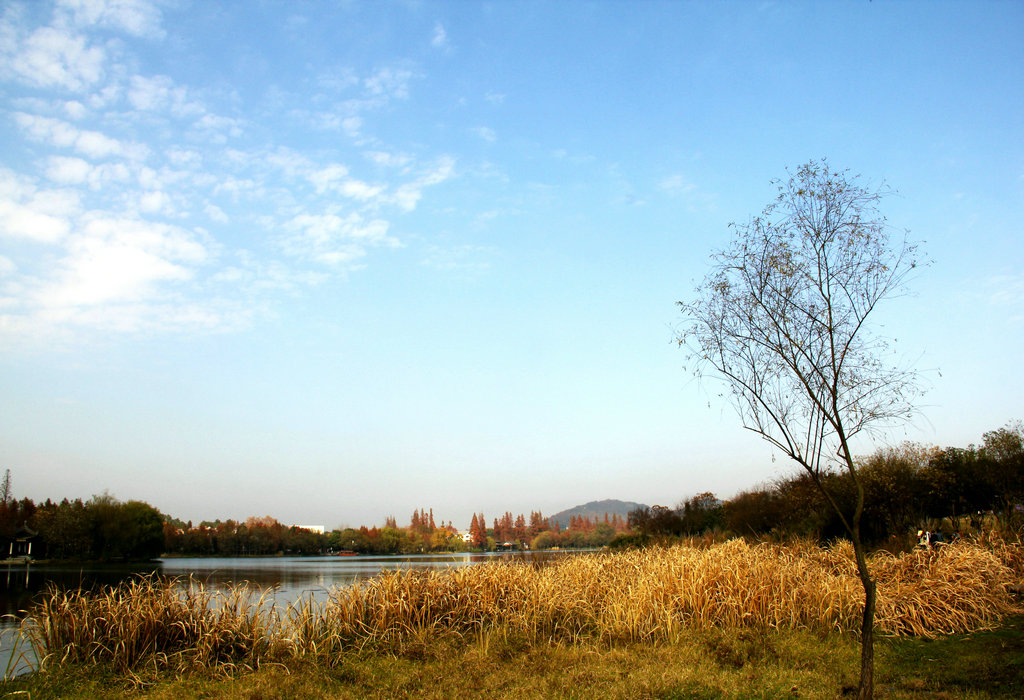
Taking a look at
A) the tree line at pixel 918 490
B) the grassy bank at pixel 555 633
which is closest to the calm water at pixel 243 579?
the grassy bank at pixel 555 633

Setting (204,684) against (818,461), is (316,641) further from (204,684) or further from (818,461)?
(818,461)

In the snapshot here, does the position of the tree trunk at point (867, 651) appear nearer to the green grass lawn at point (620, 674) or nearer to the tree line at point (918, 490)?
the green grass lawn at point (620, 674)

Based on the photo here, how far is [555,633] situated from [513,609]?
672 mm

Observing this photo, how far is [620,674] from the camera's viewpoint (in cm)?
657

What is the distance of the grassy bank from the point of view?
246 inches

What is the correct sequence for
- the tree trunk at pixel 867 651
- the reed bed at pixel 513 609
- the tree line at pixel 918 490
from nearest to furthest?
the tree trunk at pixel 867 651 < the reed bed at pixel 513 609 < the tree line at pixel 918 490

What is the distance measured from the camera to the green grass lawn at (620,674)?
5.91 meters

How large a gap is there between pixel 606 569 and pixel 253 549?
88.5 m

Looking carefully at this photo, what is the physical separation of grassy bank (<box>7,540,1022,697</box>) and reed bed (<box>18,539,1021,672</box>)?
26 mm

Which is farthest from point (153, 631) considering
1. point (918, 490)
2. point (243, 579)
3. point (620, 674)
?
point (918, 490)

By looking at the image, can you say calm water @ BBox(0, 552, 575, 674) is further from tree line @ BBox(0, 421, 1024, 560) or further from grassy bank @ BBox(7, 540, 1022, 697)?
tree line @ BBox(0, 421, 1024, 560)

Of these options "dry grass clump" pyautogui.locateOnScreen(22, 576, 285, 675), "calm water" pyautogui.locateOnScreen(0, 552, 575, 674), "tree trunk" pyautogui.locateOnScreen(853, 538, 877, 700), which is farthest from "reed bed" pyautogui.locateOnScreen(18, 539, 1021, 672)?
"tree trunk" pyautogui.locateOnScreen(853, 538, 877, 700)

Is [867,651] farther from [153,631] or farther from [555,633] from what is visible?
[153,631]

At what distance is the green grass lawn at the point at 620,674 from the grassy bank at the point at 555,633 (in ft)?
0.10
